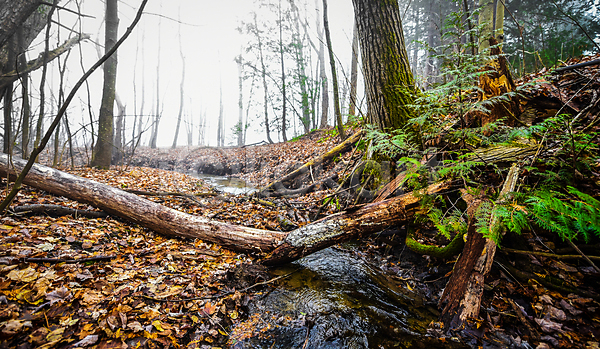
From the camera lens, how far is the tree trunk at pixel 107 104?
7582 millimetres

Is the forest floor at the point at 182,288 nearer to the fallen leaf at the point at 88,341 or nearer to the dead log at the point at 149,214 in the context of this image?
the fallen leaf at the point at 88,341

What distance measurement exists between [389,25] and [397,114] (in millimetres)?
1498

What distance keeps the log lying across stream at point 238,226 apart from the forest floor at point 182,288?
183 mm

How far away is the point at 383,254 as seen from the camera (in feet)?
12.6

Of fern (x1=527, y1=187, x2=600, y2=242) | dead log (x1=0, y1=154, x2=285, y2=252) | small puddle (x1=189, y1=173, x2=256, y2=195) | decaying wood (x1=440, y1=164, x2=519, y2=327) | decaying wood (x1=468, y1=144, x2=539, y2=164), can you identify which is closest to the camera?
fern (x1=527, y1=187, x2=600, y2=242)

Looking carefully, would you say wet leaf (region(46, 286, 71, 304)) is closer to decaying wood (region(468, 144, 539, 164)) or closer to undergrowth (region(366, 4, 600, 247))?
undergrowth (region(366, 4, 600, 247))

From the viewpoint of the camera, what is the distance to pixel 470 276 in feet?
7.55

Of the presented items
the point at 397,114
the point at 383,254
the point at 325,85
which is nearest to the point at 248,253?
the point at 383,254

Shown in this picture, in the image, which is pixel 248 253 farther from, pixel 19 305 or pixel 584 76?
pixel 584 76

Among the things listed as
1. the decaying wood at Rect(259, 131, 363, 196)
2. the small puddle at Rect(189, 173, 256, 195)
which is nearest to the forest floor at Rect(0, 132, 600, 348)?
the decaying wood at Rect(259, 131, 363, 196)

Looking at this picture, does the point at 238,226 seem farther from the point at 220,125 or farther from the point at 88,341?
the point at 220,125

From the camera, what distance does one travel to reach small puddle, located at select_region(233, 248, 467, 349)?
224 cm

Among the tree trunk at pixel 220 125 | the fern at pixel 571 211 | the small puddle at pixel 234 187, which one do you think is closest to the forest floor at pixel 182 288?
the fern at pixel 571 211

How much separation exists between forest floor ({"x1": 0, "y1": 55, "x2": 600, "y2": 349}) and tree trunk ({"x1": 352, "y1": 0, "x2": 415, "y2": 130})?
2.02 meters
